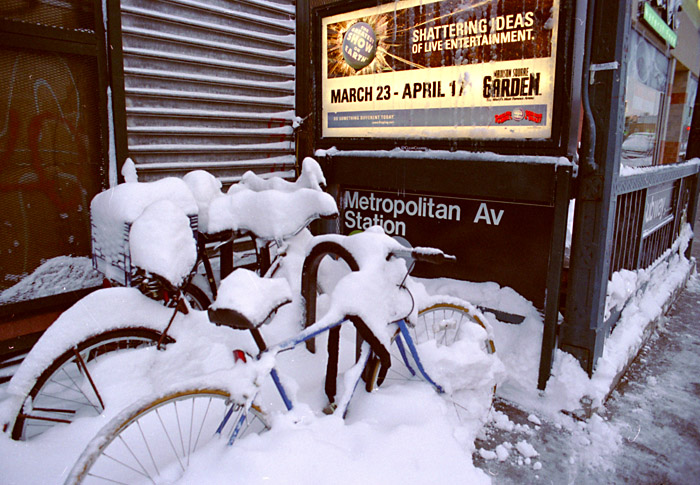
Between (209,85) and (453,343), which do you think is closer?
(453,343)

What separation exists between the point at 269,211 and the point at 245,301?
4.60ft

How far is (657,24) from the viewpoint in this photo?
15.0ft

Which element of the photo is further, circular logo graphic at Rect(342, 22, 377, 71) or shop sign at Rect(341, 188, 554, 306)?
circular logo graphic at Rect(342, 22, 377, 71)

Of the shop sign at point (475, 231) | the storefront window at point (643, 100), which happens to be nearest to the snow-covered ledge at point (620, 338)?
the shop sign at point (475, 231)

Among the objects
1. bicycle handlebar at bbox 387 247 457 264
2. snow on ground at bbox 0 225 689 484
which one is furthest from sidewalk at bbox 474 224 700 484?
bicycle handlebar at bbox 387 247 457 264

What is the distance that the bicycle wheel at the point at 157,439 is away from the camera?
1.78 metres

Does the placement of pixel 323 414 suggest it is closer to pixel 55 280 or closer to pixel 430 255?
pixel 430 255

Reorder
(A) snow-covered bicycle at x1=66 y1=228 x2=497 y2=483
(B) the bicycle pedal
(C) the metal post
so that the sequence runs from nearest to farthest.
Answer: (A) snow-covered bicycle at x1=66 y1=228 x2=497 y2=483 → (B) the bicycle pedal → (C) the metal post

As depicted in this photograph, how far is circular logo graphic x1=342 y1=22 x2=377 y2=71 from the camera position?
4.48m

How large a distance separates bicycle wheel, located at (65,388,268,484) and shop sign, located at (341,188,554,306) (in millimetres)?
1894

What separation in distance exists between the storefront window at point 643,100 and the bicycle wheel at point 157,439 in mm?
3729

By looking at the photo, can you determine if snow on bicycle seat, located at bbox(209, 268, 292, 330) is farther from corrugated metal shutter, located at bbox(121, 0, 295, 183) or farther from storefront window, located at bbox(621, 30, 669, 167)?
storefront window, located at bbox(621, 30, 669, 167)

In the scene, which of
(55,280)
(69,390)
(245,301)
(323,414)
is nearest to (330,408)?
(323,414)

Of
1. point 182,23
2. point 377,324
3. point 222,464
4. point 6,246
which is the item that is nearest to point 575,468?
point 377,324
